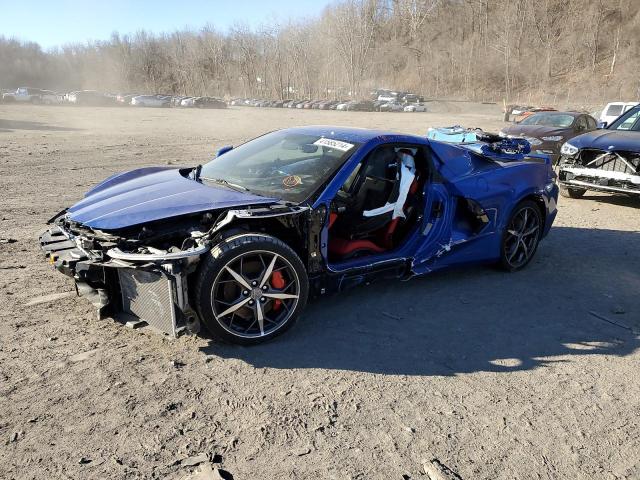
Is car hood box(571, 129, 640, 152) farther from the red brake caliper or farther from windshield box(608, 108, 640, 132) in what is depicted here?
the red brake caliper

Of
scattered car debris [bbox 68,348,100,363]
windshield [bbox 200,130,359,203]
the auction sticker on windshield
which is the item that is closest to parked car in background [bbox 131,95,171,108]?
→ windshield [bbox 200,130,359,203]

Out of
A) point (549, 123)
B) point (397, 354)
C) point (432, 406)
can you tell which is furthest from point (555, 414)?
point (549, 123)

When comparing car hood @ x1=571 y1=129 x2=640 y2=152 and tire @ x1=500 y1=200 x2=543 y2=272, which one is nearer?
tire @ x1=500 y1=200 x2=543 y2=272

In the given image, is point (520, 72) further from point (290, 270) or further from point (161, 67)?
→ point (290, 270)

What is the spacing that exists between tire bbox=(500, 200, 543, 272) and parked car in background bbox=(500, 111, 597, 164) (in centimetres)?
848

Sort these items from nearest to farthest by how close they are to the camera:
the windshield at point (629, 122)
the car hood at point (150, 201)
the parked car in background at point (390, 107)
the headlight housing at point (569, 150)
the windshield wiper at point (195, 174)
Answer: the car hood at point (150, 201), the windshield wiper at point (195, 174), the headlight housing at point (569, 150), the windshield at point (629, 122), the parked car in background at point (390, 107)

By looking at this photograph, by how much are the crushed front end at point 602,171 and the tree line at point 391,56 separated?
5612 cm

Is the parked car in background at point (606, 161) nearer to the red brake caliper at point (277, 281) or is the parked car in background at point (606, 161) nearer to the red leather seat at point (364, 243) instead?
the red leather seat at point (364, 243)

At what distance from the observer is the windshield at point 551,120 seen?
14.5 m

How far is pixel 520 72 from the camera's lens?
73188mm

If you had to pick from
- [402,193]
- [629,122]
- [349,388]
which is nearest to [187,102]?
[629,122]

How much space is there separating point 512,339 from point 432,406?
122cm

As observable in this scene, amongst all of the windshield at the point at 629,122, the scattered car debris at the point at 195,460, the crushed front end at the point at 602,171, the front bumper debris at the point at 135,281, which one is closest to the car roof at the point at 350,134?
the front bumper debris at the point at 135,281

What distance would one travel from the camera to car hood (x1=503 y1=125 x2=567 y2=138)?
13.7 metres
